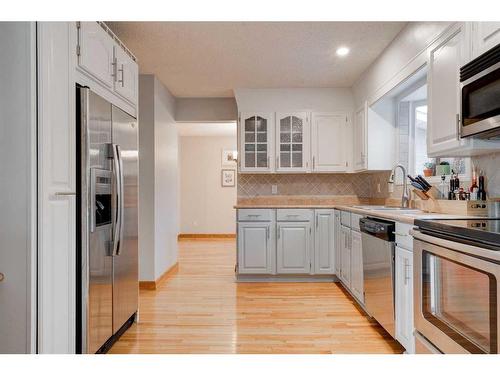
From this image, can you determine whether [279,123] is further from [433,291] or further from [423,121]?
[433,291]

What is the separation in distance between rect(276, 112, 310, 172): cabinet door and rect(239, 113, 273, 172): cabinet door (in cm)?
12

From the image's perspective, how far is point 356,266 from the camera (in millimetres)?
3430

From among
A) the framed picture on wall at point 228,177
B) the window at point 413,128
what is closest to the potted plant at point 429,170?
the window at point 413,128

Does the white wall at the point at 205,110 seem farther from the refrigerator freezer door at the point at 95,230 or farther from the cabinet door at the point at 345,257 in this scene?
the refrigerator freezer door at the point at 95,230

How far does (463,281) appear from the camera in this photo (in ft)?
5.06

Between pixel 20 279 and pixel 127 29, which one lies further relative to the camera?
pixel 127 29

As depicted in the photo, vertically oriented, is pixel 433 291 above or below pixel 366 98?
below

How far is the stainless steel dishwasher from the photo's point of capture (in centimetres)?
254

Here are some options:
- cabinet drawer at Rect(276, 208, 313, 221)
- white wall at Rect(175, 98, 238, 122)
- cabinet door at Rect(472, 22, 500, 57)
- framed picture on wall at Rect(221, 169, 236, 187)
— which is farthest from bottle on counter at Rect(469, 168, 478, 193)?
framed picture on wall at Rect(221, 169, 236, 187)

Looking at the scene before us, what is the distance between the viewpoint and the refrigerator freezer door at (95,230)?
6.77 feet

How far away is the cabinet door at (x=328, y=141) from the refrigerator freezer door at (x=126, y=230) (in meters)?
2.50

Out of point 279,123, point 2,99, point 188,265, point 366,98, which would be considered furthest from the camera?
point 188,265

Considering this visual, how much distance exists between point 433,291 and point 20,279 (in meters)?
1.97
